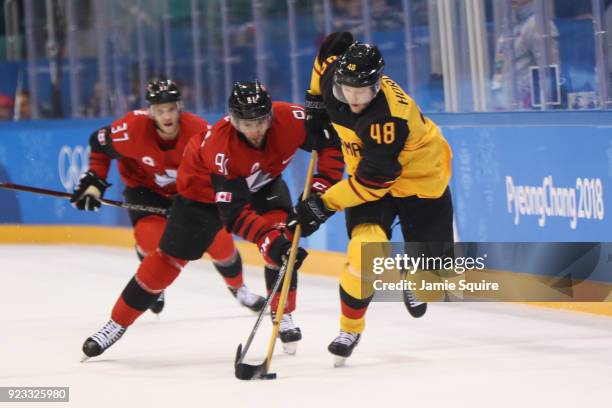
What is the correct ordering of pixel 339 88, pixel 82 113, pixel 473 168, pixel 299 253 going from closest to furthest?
pixel 339 88, pixel 299 253, pixel 473 168, pixel 82 113

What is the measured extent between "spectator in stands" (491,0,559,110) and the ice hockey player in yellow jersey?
1.86 meters

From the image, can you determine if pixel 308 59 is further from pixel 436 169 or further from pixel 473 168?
pixel 436 169

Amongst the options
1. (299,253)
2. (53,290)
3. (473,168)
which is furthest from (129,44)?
(299,253)

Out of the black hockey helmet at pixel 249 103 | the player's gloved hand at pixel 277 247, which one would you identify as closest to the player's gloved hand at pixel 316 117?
the black hockey helmet at pixel 249 103

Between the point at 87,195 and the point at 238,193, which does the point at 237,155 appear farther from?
the point at 87,195

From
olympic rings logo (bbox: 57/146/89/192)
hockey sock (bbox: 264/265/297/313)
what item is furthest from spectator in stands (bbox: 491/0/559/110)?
olympic rings logo (bbox: 57/146/89/192)

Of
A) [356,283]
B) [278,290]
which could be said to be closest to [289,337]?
[278,290]

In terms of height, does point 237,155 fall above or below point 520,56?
below

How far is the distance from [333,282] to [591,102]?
218 centimetres

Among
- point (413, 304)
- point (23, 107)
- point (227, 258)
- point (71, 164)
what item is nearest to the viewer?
point (413, 304)

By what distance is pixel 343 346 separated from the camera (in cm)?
494

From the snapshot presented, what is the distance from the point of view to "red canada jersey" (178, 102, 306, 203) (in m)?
5.19

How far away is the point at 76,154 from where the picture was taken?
10.4 metres

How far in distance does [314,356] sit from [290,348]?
0.12 meters
